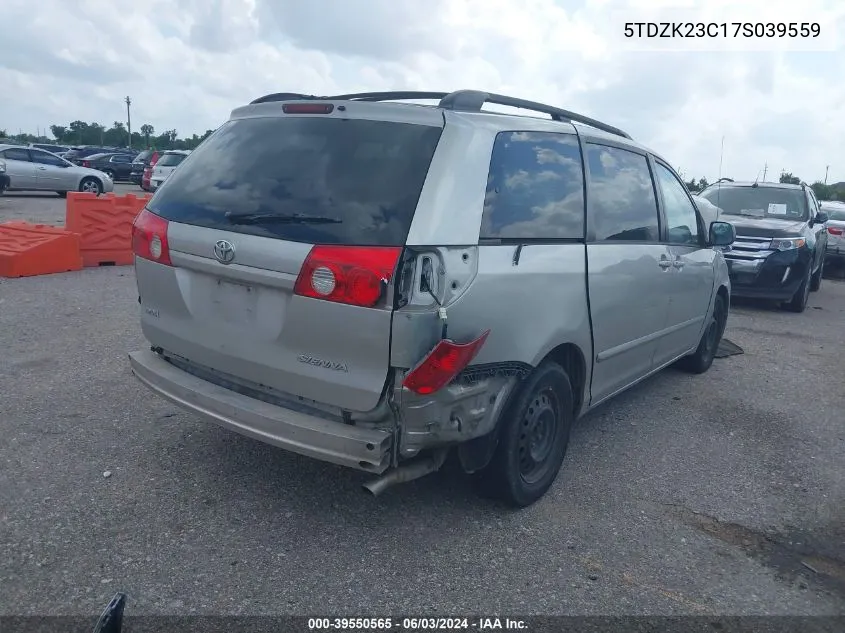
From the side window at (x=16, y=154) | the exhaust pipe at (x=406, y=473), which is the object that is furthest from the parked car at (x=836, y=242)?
the side window at (x=16, y=154)

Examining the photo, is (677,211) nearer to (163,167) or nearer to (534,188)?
(534,188)

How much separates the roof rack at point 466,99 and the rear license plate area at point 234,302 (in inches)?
40.8

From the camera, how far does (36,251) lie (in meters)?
9.02

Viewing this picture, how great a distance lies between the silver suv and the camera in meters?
3.02

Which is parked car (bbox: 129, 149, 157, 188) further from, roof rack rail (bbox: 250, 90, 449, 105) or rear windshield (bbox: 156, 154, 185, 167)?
roof rack rail (bbox: 250, 90, 449, 105)

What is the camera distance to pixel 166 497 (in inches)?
143

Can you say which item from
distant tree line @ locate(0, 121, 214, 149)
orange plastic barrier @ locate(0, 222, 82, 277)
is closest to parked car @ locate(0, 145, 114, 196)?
orange plastic barrier @ locate(0, 222, 82, 277)

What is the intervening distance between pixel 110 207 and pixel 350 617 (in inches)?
336

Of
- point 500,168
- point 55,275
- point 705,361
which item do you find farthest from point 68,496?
point 55,275

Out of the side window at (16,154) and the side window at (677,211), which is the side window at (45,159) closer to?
the side window at (16,154)

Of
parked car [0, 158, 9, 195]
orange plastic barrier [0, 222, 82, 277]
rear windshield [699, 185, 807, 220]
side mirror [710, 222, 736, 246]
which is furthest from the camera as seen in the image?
parked car [0, 158, 9, 195]

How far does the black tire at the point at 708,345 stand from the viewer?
21.3 feet

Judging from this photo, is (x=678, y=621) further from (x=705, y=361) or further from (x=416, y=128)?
(x=705, y=361)

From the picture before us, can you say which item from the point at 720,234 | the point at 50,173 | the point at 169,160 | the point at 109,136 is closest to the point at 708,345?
the point at 720,234
